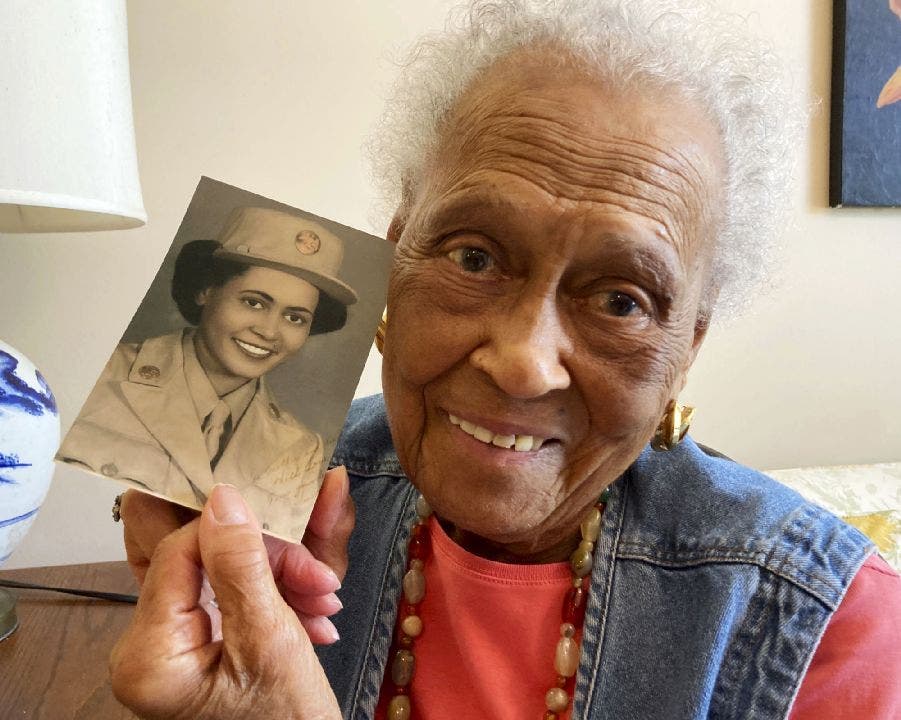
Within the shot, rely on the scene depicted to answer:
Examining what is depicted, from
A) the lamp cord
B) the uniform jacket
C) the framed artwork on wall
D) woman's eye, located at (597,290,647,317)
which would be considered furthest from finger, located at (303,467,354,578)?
the framed artwork on wall

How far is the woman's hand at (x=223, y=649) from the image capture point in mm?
565

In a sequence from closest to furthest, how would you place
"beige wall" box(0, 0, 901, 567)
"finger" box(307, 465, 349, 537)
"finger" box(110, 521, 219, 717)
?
1. "finger" box(110, 521, 219, 717)
2. "finger" box(307, 465, 349, 537)
3. "beige wall" box(0, 0, 901, 567)

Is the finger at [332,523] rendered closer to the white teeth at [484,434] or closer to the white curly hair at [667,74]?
the white teeth at [484,434]

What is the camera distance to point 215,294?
0.70 meters

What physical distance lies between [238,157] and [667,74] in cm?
110

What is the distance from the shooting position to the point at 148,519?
75 cm

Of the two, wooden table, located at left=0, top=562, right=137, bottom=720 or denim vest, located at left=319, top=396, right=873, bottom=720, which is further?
wooden table, located at left=0, top=562, right=137, bottom=720

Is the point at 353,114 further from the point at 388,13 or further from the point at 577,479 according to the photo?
the point at 577,479

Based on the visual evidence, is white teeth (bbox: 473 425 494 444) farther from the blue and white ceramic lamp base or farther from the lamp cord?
the lamp cord

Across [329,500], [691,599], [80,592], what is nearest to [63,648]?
[80,592]

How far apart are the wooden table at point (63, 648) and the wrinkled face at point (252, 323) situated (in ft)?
→ 1.95

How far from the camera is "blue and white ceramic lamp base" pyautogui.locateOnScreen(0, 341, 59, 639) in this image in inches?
38.5

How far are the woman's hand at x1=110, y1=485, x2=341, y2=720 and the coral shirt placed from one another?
0.30 metres

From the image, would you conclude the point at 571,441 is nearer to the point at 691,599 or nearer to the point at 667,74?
the point at 691,599
